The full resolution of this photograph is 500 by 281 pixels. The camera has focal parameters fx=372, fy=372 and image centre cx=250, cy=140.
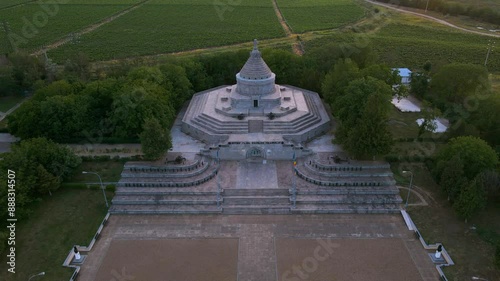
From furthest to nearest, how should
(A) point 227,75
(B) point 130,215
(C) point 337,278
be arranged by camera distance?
(A) point 227,75 → (B) point 130,215 → (C) point 337,278

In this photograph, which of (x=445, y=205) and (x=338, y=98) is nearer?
(x=445, y=205)

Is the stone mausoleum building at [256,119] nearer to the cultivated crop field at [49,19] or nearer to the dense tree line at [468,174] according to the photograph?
the dense tree line at [468,174]

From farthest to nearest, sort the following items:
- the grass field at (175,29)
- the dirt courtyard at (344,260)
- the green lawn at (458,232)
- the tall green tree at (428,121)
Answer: the grass field at (175,29) < the tall green tree at (428,121) < the green lawn at (458,232) < the dirt courtyard at (344,260)

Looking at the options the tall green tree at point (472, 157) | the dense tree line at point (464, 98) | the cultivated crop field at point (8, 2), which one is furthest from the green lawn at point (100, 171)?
the cultivated crop field at point (8, 2)

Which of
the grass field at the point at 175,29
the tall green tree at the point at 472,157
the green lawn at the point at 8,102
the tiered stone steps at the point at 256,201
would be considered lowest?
the tiered stone steps at the point at 256,201

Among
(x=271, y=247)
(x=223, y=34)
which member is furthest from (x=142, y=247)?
(x=223, y=34)

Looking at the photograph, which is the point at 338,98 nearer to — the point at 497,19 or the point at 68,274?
the point at 68,274

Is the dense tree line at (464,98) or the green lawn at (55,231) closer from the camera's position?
the green lawn at (55,231)

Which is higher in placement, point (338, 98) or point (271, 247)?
point (338, 98)
